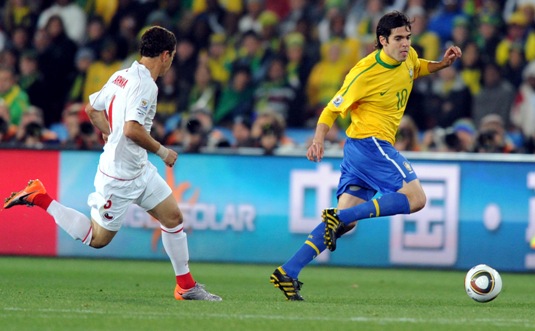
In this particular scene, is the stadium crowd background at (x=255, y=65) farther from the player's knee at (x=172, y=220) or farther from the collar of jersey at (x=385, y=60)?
the player's knee at (x=172, y=220)

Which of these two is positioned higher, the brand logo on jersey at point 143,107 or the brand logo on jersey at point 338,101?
the brand logo on jersey at point 338,101

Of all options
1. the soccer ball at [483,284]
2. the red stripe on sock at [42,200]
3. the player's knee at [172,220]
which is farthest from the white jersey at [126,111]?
the soccer ball at [483,284]

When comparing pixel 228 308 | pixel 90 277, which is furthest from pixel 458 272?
pixel 228 308

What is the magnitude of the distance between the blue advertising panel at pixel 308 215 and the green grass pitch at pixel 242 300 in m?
0.24

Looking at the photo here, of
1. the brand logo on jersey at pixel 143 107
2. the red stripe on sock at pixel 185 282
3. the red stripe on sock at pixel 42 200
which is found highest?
the brand logo on jersey at pixel 143 107

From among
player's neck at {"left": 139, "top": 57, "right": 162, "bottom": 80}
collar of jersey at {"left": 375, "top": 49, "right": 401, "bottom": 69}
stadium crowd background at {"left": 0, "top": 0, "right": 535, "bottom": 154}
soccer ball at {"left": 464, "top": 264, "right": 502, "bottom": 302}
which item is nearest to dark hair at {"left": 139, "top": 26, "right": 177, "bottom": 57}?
player's neck at {"left": 139, "top": 57, "right": 162, "bottom": 80}

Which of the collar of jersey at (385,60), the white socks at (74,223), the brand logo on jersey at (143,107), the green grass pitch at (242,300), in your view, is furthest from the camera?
the collar of jersey at (385,60)

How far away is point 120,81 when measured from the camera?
8.35 metres

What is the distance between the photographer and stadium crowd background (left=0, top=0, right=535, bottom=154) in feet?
49.4

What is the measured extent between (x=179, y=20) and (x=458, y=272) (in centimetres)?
Result: 674

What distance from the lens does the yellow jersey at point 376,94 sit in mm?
8742

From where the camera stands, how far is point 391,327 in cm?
693

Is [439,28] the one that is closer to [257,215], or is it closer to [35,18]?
[257,215]

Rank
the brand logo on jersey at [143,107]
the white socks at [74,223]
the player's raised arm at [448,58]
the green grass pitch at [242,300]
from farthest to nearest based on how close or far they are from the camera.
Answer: the player's raised arm at [448,58] < the white socks at [74,223] < the brand logo on jersey at [143,107] < the green grass pitch at [242,300]
